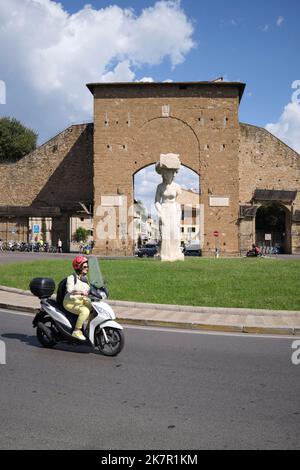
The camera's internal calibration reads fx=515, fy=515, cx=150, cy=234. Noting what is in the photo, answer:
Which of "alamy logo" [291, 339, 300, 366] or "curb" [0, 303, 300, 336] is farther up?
"curb" [0, 303, 300, 336]

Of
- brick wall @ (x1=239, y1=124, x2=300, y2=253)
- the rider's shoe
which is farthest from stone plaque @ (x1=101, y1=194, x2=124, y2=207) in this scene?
the rider's shoe

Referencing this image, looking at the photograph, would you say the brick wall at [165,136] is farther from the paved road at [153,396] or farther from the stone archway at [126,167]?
the paved road at [153,396]

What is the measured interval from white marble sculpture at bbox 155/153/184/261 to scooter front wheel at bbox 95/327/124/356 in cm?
1458

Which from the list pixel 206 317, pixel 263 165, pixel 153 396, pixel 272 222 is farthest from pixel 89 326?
pixel 272 222

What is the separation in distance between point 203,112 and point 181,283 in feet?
105

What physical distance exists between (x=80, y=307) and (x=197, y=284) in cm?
656

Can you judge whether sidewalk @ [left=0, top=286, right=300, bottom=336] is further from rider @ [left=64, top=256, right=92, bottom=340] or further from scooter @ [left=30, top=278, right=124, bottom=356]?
rider @ [left=64, top=256, right=92, bottom=340]

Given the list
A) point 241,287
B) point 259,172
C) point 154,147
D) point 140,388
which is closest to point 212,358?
point 140,388

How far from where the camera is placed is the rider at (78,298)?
23.0ft

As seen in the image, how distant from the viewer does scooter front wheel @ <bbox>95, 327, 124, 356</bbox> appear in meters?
6.81

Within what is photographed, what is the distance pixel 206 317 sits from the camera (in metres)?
9.41

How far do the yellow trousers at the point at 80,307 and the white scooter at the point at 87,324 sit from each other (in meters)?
0.09

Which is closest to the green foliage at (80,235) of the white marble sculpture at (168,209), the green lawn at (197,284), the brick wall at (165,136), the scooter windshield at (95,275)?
the brick wall at (165,136)

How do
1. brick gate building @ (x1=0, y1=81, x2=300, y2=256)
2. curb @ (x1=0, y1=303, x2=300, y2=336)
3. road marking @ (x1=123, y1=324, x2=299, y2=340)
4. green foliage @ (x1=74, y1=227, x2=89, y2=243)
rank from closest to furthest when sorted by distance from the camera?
road marking @ (x1=123, y1=324, x2=299, y2=340) < curb @ (x1=0, y1=303, x2=300, y2=336) < brick gate building @ (x1=0, y1=81, x2=300, y2=256) < green foliage @ (x1=74, y1=227, x2=89, y2=243)
